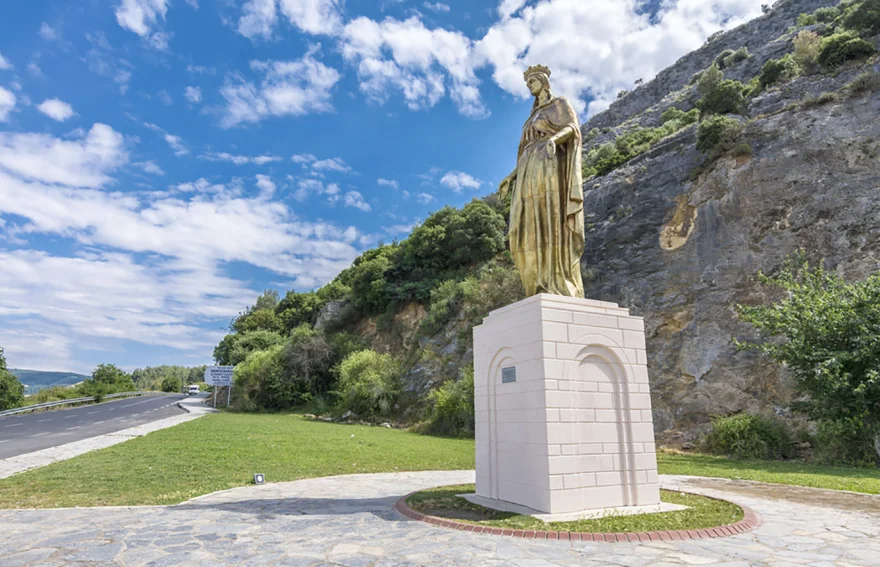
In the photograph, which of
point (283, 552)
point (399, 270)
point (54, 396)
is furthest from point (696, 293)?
point (54, 396)

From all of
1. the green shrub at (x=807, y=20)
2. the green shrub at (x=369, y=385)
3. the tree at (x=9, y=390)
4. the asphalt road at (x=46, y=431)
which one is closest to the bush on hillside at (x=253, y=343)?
the tree at (x=9, y=390)

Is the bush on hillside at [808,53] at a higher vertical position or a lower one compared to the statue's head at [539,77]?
higher

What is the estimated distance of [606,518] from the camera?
5.52m

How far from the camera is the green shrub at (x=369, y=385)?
25109 millimetres

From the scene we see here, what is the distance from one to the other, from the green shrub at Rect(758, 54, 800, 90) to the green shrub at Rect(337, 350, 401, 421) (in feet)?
75.1

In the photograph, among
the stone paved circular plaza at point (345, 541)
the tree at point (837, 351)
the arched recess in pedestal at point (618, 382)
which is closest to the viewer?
the stone paved circular plaza at point (345, 541)

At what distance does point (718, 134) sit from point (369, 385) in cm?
1948

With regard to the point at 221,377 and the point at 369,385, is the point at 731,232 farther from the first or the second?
the point at 221,377

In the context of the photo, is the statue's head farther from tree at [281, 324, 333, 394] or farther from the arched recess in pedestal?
tree at [281, 324, 333, 394]

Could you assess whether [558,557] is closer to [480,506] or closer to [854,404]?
[480,506]

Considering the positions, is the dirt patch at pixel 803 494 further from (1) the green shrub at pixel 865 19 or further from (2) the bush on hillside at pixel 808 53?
(1) the green shrub at pixel 865 19

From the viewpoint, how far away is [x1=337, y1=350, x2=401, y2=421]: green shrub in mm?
25109

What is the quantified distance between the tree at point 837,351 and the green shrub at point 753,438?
1.76 metres

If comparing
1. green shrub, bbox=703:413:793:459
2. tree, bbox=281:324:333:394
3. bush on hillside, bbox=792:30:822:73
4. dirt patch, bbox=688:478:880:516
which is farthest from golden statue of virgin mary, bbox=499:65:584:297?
tree, bbox=281:324:333:394
